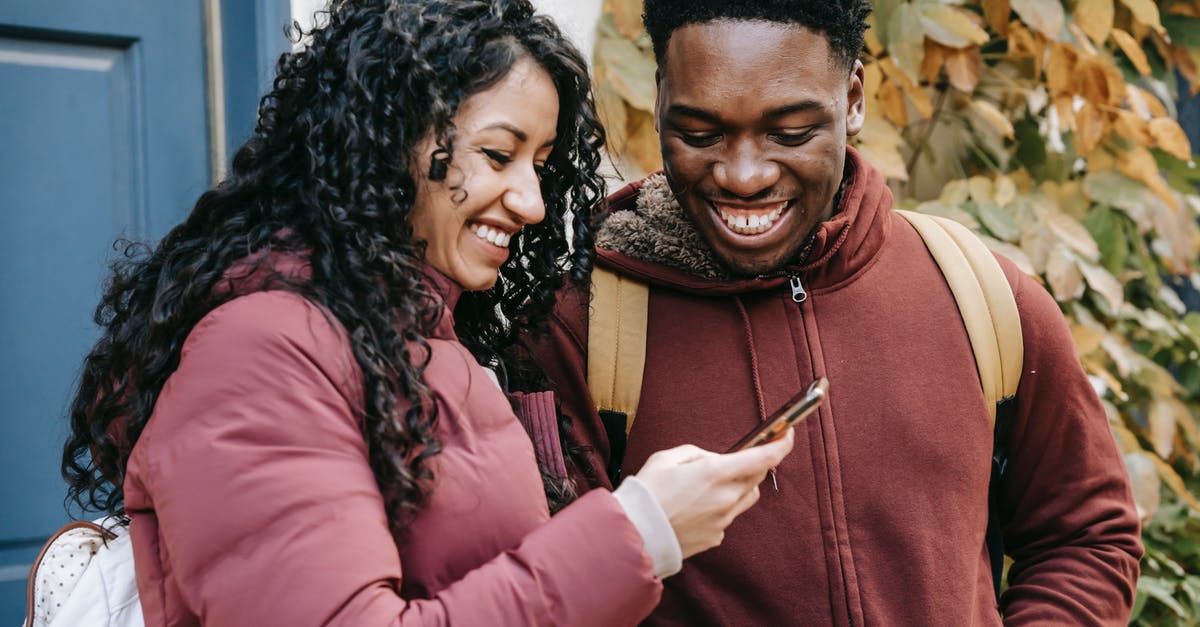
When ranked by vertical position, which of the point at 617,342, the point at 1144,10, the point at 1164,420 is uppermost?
A: the point at 1144,10

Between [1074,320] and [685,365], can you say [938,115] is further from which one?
[685,365]

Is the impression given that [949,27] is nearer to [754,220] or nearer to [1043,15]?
[1043,15]

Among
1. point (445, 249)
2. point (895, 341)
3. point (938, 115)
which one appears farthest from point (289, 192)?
point (938, 115)

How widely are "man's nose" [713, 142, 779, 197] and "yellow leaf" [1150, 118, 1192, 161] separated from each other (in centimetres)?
155

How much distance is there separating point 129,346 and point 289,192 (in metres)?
0.26

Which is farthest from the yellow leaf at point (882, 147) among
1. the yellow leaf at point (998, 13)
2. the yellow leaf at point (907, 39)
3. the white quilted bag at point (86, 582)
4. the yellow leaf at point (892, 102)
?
the white quilted bag at point (86, 582)

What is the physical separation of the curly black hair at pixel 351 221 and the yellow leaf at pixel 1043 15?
159 cm

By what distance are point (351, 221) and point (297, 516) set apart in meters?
0.37

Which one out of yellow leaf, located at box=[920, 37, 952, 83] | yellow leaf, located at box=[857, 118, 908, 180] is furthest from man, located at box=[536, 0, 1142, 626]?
yellow leaf, located at box=[920, 37, 952, 83]

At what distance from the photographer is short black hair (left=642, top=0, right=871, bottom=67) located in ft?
5.85

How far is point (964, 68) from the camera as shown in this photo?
9.10 feet

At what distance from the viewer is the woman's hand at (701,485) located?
4.26ft

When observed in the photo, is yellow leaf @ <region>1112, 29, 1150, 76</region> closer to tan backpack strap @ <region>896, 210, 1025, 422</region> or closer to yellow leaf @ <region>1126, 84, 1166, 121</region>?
yellow leaf @ <region>1126, 84, 1166, 121</region>

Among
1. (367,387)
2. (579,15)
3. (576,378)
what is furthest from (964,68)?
(367,387)
